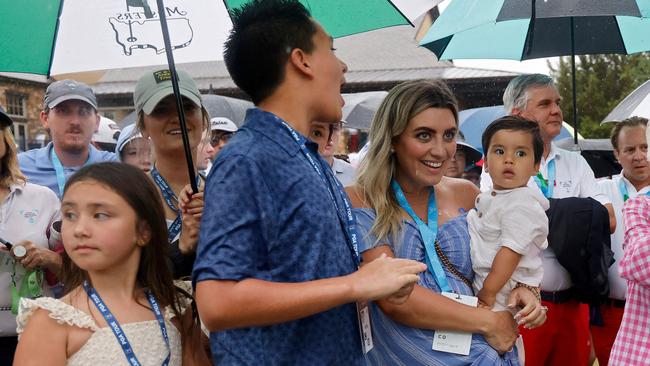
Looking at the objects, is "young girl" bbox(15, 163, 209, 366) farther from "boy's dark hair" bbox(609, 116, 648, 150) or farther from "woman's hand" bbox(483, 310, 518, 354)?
"boy's dark hair" bbox(609, 116, 648, 150)

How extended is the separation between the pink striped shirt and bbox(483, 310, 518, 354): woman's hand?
2.15 ft

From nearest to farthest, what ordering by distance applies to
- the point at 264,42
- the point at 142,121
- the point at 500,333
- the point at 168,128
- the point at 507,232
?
the point at 264,42 → the point at 500,333 → the point at 507,232 → the point at 168,128 → the point at 142,121

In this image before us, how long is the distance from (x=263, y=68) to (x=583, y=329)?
3.14 metres

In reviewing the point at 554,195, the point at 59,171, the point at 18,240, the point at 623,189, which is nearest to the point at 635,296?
the point at 554,195

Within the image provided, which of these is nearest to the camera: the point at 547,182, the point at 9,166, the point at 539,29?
the point at 9,166

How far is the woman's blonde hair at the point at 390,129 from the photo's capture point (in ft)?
9.71

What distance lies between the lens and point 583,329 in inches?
177

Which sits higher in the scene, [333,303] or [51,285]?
[333,303]

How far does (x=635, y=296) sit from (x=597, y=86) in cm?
3210

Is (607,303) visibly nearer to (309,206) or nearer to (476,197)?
(476,197)

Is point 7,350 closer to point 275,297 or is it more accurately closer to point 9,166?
point 9,166

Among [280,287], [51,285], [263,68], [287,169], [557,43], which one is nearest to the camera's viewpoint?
[280,287]

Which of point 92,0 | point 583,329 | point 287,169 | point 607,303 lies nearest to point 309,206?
point 287,169

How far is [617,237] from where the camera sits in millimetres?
4980
